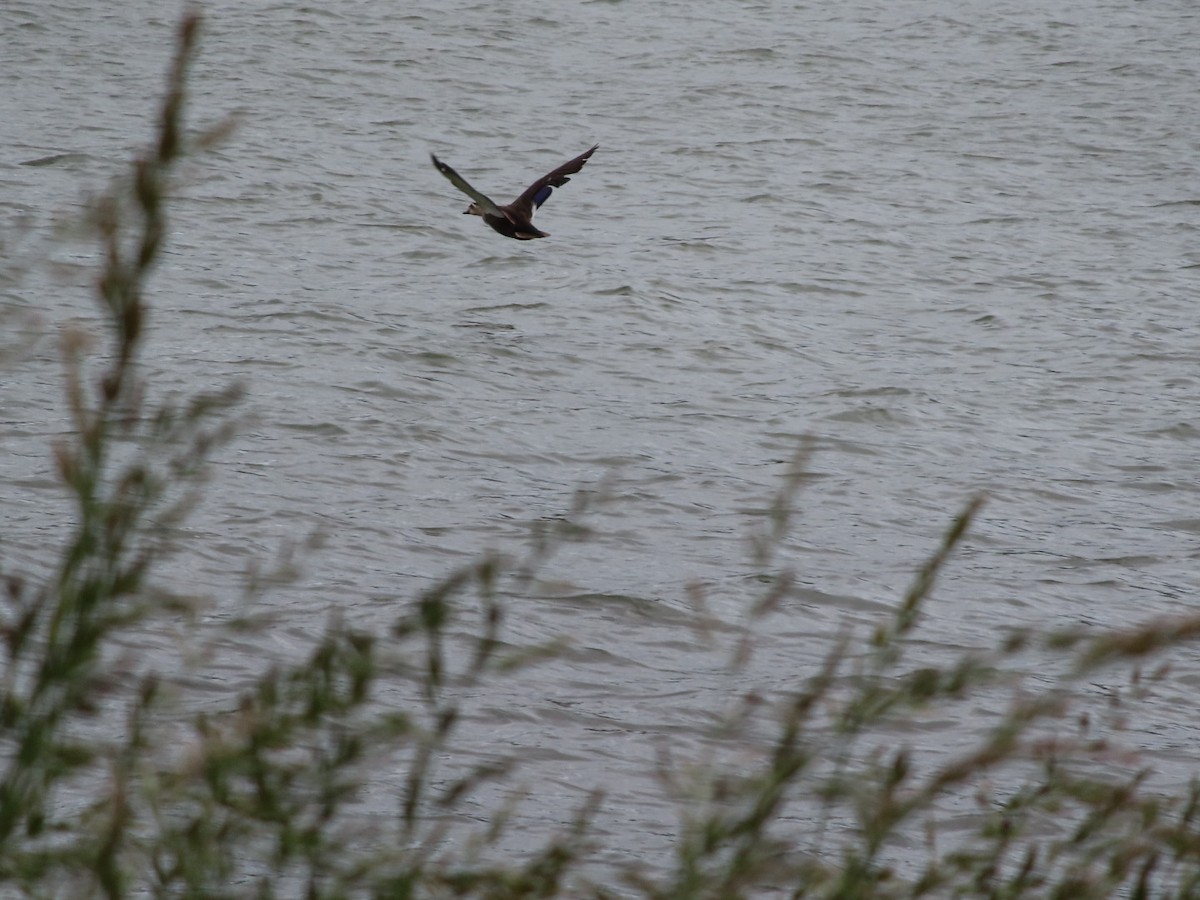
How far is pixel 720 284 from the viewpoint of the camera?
1240cm

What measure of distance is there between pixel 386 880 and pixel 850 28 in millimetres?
23125

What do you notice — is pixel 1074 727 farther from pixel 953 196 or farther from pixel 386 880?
pixel 953 196

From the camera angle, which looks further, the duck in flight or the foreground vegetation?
the duck in flight

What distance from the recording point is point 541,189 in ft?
32.3

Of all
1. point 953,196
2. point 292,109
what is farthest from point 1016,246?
point 292,109

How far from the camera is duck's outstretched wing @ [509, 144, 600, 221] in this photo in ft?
30.7

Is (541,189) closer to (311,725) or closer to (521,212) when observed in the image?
(521,212)

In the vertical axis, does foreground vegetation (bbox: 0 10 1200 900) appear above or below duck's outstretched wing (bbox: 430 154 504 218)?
above

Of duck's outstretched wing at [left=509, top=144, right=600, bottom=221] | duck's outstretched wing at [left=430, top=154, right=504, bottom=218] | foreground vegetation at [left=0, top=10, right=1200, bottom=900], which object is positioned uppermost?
foreground vegetation at [left=0, top=10, right=1200, bottom=900]

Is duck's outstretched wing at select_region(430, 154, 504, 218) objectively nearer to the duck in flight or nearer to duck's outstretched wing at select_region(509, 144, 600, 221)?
→ the duck in flight

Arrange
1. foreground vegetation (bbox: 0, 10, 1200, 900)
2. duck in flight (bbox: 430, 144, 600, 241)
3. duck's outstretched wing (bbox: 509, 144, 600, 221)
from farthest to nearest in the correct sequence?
1. duck's outstretched wing (bbox: 509, 144, 600, 221)
2. duck in flight (bbox: 430, 144, 600, 241)
3. foreground vegetation (bbox: 0, 10, 1200, 900)

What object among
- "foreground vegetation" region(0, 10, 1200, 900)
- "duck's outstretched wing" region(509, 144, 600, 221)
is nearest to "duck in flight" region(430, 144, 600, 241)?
"duck's outstretched wing" region(509, 144, 600, 221)

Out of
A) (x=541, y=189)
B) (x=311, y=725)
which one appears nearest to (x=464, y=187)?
(x=541, y=189)

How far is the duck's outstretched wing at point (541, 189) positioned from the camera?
9367mm
